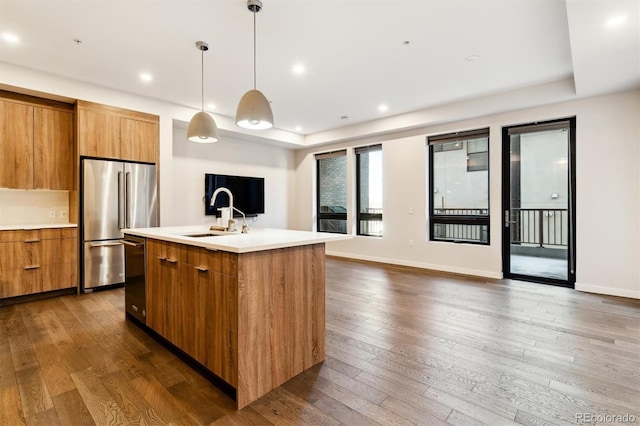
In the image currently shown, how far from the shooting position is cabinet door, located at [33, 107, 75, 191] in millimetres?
4090

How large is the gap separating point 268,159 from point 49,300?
4.79 metres

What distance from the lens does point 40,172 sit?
411cm

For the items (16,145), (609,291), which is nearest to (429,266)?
(609,291)

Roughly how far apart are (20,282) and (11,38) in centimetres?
273

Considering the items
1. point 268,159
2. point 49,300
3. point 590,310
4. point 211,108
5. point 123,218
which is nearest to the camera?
point 590,310

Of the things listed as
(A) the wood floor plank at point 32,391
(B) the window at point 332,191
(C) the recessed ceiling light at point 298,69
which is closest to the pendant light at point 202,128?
(C) the recessed ceiling light at point 298,69

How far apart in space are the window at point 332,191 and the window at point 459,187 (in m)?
2.11

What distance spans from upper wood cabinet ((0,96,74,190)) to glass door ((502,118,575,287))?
6496mm

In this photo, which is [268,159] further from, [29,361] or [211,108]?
[29,361]

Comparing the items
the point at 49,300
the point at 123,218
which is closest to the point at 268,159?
the point at 123,218

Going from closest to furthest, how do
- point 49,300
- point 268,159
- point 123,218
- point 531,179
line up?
1. point 49,300
2. point 123,218
3. point 531,179
4. point 268,159

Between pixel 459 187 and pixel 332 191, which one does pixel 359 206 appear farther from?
pixel 459 187

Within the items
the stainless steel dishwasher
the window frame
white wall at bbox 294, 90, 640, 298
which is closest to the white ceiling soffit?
white wall at bbox 294, 90, 640, 298

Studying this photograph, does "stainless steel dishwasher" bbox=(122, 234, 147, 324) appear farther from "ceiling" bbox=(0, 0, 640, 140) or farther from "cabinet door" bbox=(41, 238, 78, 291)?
"ceiling" bbox=(0, 0, 640, 140)
